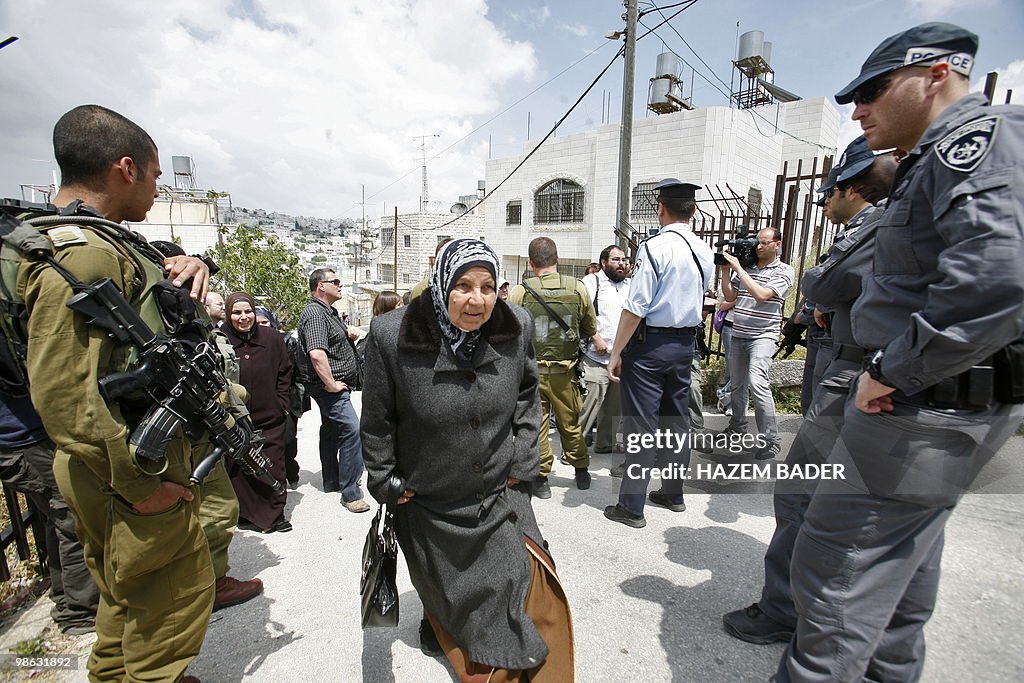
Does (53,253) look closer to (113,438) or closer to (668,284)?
(113,438)

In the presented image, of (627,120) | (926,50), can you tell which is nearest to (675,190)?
(926,50)

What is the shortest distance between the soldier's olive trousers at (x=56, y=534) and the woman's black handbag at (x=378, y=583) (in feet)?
4.82

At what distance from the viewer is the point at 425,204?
3541 centimetres

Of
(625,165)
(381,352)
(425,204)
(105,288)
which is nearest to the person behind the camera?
(105,288)

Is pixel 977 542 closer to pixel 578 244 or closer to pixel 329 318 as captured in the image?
pixel 329 318

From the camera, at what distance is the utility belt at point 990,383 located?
126cm

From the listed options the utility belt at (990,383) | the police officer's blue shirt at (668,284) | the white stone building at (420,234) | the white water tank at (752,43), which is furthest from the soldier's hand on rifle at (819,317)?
the white stone building at (420,234)

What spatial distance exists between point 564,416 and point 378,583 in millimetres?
2133

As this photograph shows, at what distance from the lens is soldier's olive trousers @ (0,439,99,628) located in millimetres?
2111

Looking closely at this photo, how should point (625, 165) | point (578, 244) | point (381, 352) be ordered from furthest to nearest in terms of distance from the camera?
point (578, 244) < point (625, 165) < point (381, 352)

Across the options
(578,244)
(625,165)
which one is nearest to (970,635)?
(625,165)

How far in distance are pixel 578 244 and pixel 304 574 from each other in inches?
637

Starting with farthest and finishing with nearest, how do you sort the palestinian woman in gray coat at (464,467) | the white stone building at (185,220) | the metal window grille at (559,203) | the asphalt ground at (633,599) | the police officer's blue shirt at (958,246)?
the white stone building at (185,220)
the metal window grille at (559,203)
the asphalt ground at (633,599)
the palestinian woman in gray coat at (464,467)
the police officer's blue shirt at (958,246)

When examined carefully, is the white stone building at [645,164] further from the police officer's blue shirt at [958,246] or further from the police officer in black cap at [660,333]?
the police officer's blue shirt at [958,246]
